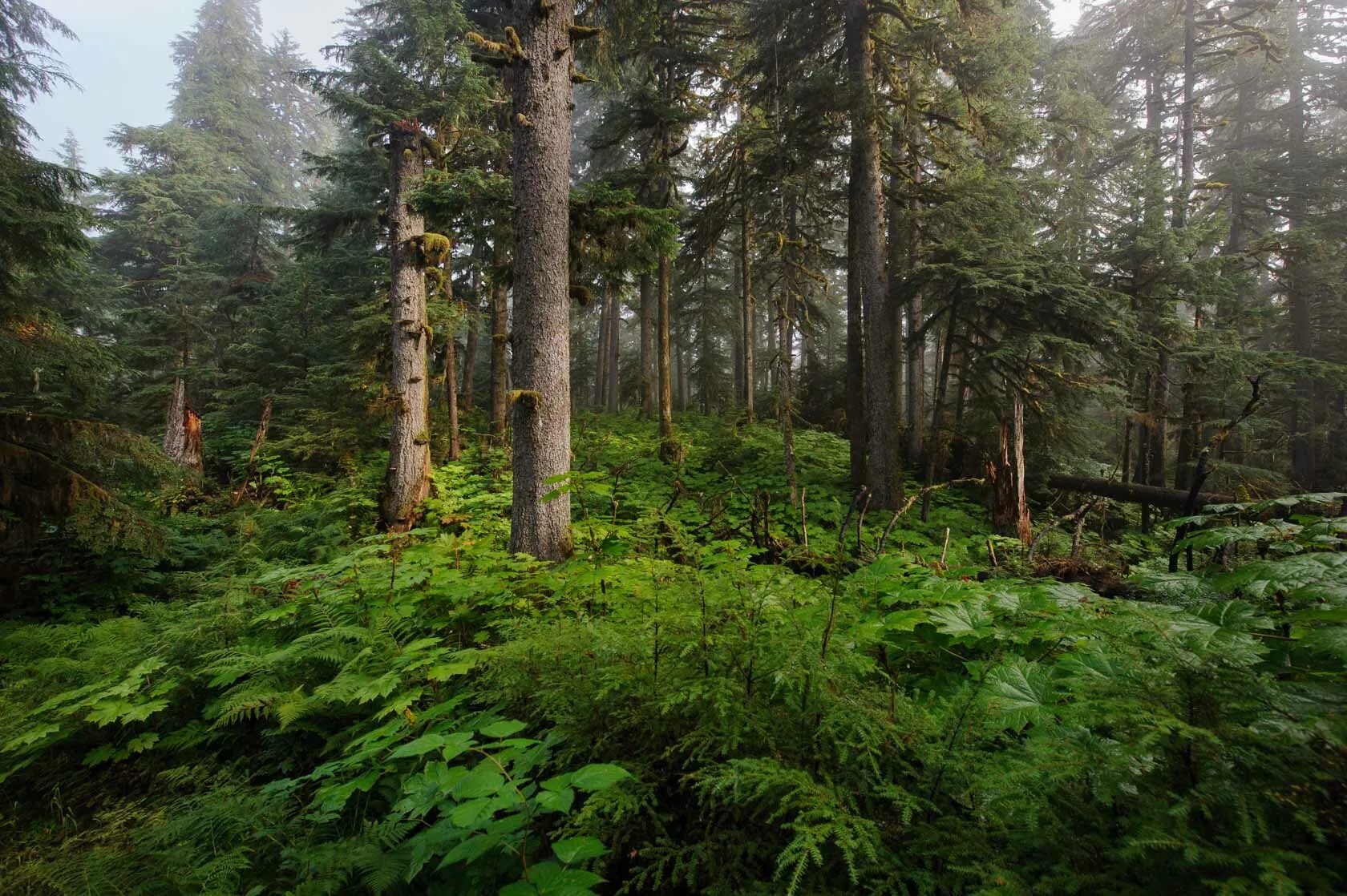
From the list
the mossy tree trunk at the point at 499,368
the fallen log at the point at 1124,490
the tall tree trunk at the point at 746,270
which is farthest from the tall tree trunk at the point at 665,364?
the fallen log at the point at 1124,490

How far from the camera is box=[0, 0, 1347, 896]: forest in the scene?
4.50ft

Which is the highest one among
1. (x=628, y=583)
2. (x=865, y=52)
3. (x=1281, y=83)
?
(x=1281, y=83)

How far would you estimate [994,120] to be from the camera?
9727mm

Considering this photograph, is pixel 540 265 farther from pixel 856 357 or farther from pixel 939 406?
pixel 939 406

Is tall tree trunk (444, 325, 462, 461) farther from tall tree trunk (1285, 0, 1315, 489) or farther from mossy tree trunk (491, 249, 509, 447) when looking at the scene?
tall tree trunk (1285, 0, 1315, 489)

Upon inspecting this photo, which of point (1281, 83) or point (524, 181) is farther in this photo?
point (1281, 83)

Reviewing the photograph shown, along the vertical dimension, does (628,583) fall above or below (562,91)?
below

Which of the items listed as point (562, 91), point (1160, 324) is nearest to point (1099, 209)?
point (1160, 324)

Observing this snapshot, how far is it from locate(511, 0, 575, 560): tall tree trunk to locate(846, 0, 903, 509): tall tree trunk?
6040mm

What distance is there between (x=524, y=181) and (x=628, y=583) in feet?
13.6

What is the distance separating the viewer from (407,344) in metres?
8.84

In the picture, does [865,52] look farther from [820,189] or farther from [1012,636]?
[1012,636]

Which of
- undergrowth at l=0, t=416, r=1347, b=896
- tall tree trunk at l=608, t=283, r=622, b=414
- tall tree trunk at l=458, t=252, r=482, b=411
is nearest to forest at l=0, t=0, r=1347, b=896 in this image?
undergrowth at l=0, t=416, r=1347, b=896

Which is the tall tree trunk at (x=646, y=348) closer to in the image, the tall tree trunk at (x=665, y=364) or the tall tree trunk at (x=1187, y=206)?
the tall tree trunk at (x=665, y=364)
